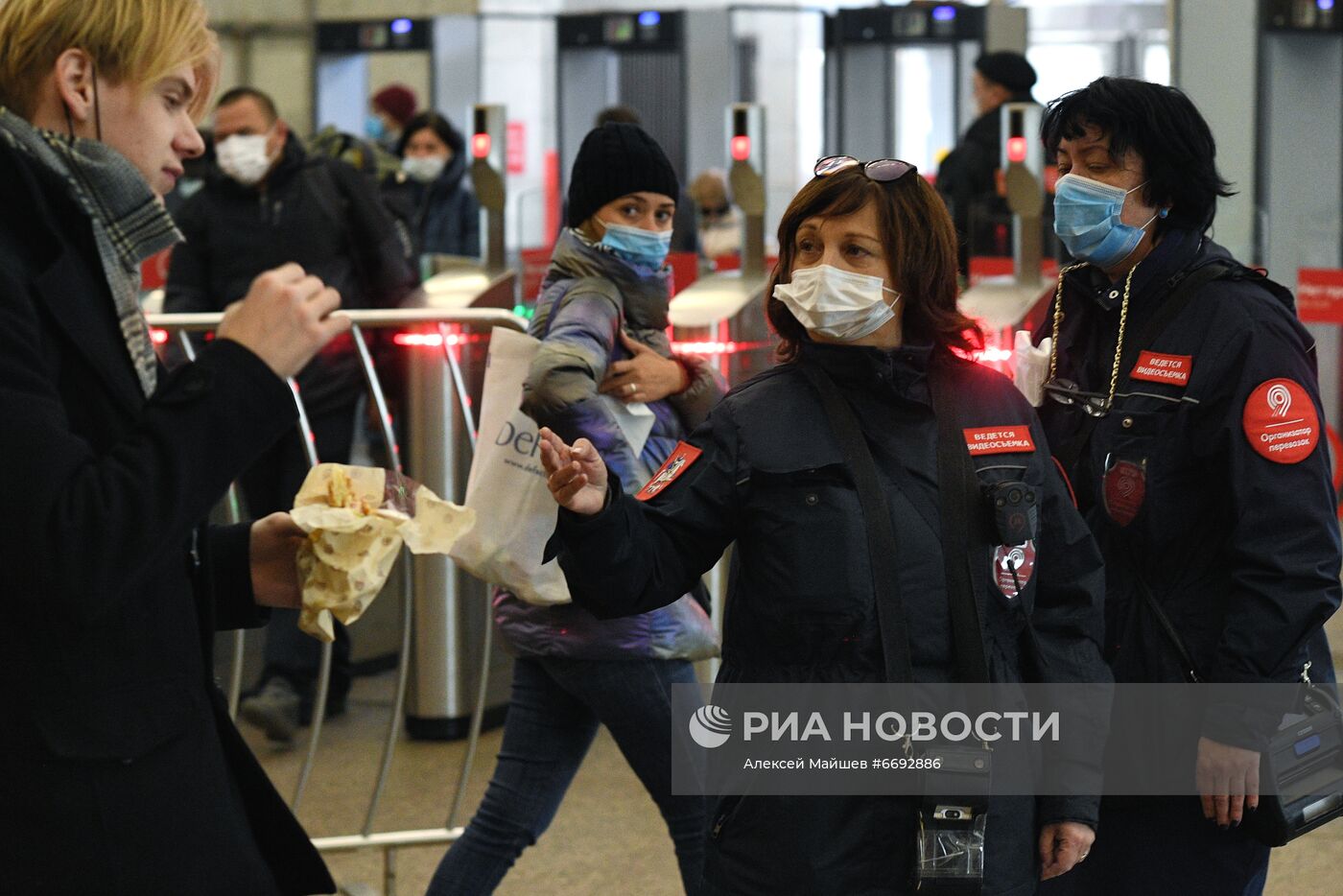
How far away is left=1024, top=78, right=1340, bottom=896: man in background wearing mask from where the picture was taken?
2.40m

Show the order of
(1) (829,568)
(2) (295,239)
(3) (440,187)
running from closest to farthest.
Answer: (1) (829,568) < (2) (295,239) < (3) (440,187)

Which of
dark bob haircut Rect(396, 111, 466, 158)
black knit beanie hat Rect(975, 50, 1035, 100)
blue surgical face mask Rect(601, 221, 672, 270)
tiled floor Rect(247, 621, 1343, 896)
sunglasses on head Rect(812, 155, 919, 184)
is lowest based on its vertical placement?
tiled floor Rect(247, 621, 1343, 896)

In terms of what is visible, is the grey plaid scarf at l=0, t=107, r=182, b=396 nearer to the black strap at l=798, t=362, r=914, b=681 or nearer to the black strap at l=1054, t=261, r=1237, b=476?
the black strap at l=798, t=362, r=914, b=681

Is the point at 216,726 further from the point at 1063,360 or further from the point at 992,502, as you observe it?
the point at 1063,360

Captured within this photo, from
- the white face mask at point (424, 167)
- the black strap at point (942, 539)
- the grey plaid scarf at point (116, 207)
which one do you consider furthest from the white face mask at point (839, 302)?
the white face mask at point (424, 167)

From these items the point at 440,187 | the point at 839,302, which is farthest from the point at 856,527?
the point at 440,187

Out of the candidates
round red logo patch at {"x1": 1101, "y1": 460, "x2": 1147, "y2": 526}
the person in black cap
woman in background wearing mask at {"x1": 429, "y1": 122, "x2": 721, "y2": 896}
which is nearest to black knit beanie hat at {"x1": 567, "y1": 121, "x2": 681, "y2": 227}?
woman in background wearing mask at {"x1": 429, "y1": 122, "x2": 721, "y2": 896}

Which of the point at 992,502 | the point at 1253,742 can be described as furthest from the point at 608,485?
the point at 1253,742

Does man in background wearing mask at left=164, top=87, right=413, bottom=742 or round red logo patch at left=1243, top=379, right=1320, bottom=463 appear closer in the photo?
round red logo patch at left=1243, top=379, right=1320, bottom=463

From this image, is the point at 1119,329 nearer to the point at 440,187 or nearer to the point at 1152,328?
the point at 1152,328

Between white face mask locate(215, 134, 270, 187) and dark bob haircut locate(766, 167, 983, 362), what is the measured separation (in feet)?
11.2

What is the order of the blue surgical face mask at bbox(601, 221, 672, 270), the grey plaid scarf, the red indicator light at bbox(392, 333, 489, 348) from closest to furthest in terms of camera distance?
the grey plaid scarf < the blue surgical face mask at bbox(601, 221, 672, 270) < the red indicator light at bbox(392, 333, 489, 348)

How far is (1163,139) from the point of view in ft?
8.66

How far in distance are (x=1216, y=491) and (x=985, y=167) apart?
4.66m
